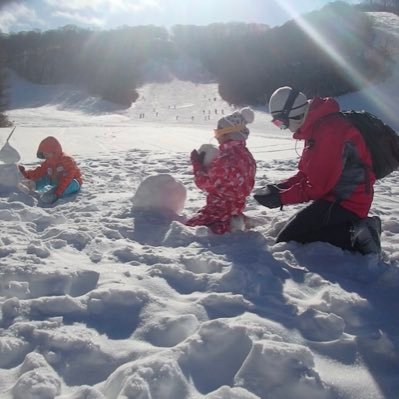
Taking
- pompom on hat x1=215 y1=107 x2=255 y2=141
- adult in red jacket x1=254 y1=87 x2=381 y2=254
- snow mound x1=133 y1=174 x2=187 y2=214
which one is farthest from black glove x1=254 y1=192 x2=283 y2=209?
snow mound x1=133 y1=174 x2=187 y2=214

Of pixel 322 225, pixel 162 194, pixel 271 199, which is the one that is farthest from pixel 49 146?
pixel 322 225

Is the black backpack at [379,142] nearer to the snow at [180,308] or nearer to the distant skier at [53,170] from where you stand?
the snow at [180,308]

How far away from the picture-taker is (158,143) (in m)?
11.0

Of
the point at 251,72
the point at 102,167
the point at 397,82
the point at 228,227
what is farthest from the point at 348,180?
Result: the point at 251,72

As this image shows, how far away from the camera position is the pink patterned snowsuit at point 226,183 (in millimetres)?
3986

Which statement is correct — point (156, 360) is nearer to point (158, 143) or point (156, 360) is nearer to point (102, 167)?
point (102, 167)

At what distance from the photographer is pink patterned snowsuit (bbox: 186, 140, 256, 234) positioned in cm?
399

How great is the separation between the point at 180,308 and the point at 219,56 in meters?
44.8

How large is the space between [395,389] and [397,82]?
33364 millimetres

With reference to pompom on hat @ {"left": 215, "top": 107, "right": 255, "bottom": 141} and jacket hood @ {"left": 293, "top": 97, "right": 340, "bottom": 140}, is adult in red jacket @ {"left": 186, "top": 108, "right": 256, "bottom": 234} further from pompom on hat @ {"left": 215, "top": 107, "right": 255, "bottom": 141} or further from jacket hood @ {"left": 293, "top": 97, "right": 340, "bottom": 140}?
jacket hood @ {"left": 293, "top": 97, "right": 340, "bottom": 140}

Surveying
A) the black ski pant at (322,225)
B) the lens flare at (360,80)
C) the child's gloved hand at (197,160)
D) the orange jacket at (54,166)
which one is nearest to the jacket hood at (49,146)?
the orange jacket at (54,166)

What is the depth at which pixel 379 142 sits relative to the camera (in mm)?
3377

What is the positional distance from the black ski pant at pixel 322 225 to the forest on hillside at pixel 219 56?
30.8m

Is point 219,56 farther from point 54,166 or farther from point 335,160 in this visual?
point 335,160
